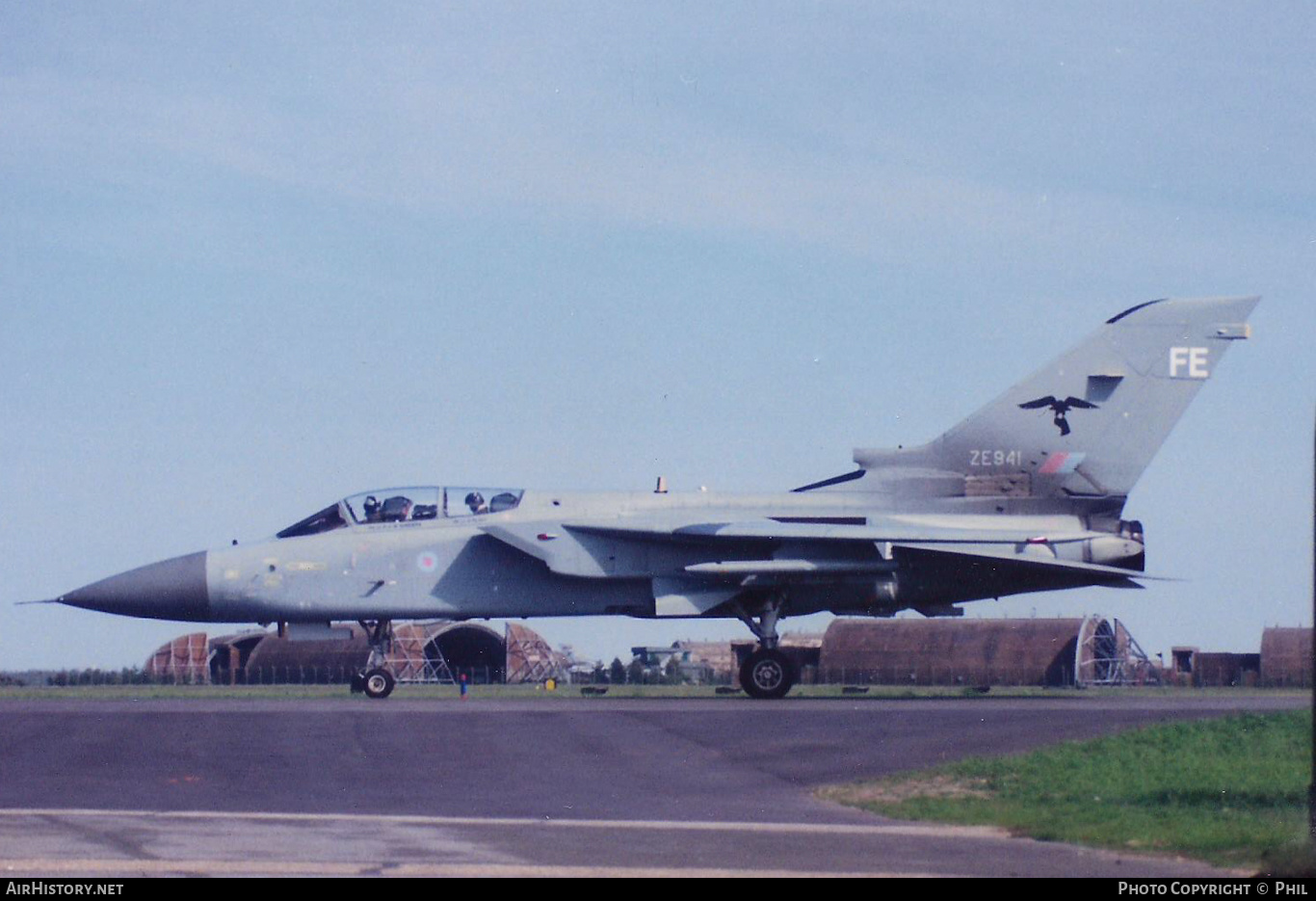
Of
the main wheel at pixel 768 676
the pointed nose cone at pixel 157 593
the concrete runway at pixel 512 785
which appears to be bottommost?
the concrete runway at pixel 512 785

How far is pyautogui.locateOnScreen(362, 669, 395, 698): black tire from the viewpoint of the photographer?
24844mm

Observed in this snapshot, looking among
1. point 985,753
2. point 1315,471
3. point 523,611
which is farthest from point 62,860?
point 523,611

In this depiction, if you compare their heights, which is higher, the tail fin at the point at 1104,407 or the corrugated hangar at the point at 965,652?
the tail fin at the point at 1104,407

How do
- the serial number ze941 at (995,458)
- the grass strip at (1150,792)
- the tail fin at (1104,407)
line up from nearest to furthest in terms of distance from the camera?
1. the grass strip at (1150,792)
2. the tail fin at (1104,407)
3. the serial number ze941 at (995,458)

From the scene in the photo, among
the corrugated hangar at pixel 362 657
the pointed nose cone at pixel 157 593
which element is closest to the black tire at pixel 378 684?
the pointed nose cone at pixel 157 593

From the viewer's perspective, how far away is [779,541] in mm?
24234

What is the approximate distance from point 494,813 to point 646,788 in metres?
1.99

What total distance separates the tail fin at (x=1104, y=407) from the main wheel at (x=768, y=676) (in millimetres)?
3957

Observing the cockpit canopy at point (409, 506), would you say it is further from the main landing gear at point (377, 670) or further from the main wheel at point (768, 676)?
the main wheel at point (768, 676)

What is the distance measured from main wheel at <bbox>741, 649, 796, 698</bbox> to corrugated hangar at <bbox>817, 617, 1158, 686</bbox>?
1621 cm

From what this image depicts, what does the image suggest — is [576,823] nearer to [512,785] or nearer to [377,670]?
[512,785]

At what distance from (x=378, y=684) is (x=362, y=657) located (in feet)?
71.8

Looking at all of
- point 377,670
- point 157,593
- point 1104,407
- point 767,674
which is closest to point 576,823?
point 767,674

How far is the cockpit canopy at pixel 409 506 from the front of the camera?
25.0 metres
